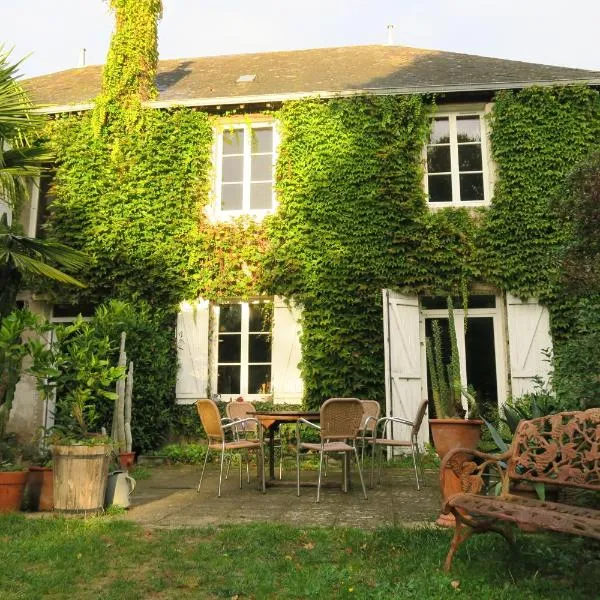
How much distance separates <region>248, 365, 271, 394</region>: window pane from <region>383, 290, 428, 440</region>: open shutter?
1.86 meters

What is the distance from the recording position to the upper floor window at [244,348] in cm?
928

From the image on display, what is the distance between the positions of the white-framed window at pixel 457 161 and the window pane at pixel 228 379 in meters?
3.90

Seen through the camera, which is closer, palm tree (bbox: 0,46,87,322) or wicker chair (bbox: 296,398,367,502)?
wicker chair (bbox: 296,398,367,502)

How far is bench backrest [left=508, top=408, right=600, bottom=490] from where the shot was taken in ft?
10.3

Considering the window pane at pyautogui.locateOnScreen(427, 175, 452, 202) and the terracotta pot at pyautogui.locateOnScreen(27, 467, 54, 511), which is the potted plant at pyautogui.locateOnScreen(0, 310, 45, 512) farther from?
the window pane at pyautogui.locateOnScreen(427, 175, 452, 202)

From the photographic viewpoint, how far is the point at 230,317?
9.52 meters

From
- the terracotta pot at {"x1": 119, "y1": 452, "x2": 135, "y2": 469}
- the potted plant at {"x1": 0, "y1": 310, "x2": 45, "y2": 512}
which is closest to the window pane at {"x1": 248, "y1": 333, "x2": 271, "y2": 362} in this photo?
the terracotta pot at {"x1": 119, "y1": 452, "x2": 135, "y2": 469}

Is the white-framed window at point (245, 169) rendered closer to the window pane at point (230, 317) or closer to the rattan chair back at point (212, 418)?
the window pane at point (230, 317)

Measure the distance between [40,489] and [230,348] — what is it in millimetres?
4475

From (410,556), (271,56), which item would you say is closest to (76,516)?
(410,556)

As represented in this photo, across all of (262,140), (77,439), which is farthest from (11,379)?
(262,140)

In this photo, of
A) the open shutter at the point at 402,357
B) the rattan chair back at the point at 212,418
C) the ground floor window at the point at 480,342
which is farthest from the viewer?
the ground floor window at the point at 480,342

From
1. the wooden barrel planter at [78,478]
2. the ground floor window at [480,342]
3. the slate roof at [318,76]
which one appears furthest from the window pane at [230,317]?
the wooden barrel planter at [78,478]

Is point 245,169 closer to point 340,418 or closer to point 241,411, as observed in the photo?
point 241,411
